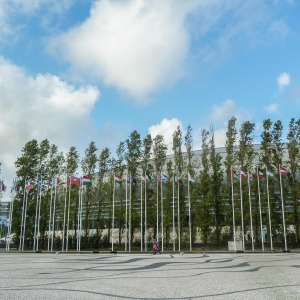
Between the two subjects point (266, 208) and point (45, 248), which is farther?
point (45, 248)

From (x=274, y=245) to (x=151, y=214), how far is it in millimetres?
16872

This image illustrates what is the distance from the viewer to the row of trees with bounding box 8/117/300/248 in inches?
1997

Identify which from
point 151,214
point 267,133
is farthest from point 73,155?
point 267,133

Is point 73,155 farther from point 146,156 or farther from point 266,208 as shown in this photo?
point 266,208

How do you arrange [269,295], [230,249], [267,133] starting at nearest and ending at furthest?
[269,295]
[230,249]
[267,133]

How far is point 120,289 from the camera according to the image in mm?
12266

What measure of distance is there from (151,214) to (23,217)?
17807 millimetres

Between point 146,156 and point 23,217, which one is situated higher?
point 146,156

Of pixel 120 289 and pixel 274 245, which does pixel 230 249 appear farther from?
pixel 120 289

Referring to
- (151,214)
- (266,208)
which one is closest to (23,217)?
(151,214)

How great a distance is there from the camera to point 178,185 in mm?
48281

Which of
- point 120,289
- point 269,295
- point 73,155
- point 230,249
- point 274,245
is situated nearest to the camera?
point 269,295

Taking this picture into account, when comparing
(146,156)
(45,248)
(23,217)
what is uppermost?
(146,156)

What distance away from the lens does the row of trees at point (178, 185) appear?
50.7 meters
